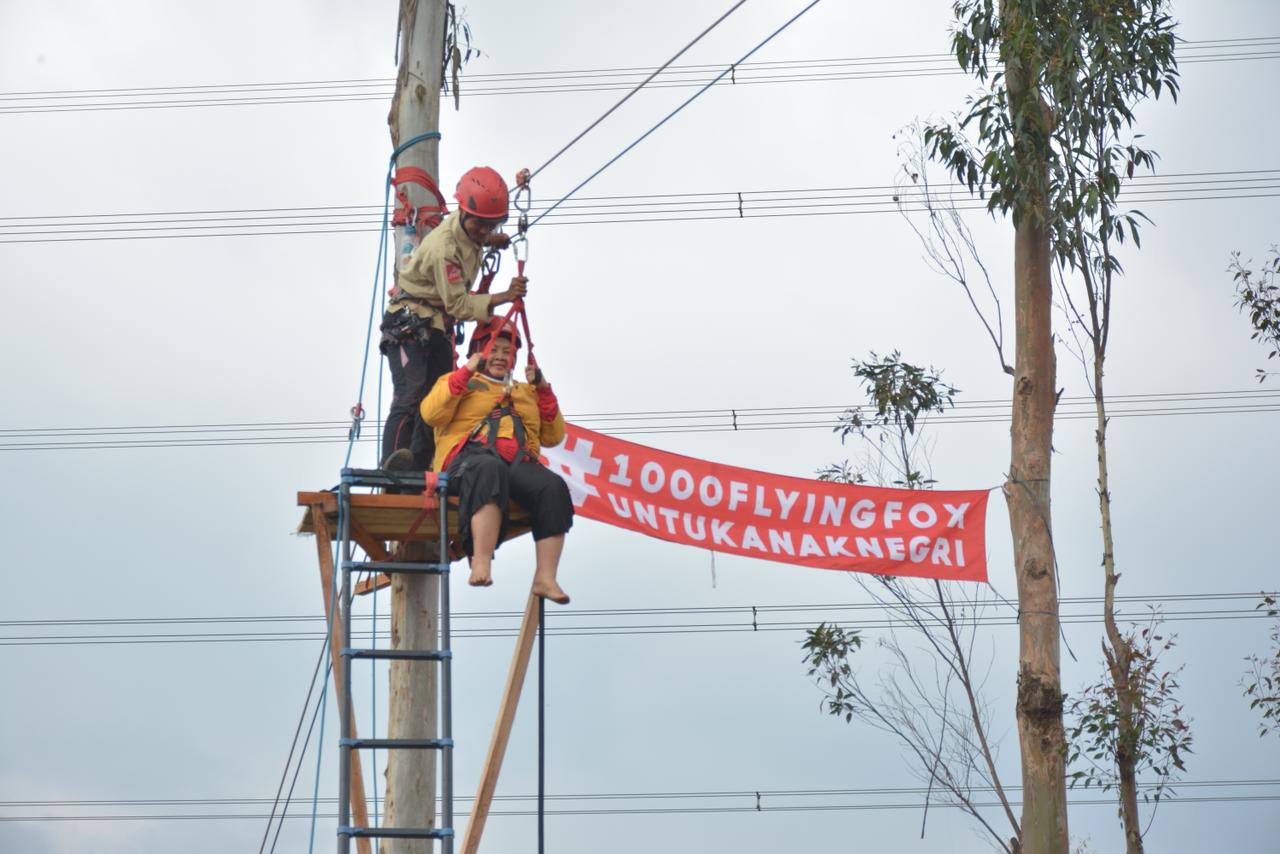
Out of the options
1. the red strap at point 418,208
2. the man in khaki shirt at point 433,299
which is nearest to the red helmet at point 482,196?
the man in khaki shirt at point 433,299

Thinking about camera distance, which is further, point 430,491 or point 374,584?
point 374,584

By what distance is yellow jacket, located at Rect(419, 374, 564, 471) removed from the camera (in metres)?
7.58

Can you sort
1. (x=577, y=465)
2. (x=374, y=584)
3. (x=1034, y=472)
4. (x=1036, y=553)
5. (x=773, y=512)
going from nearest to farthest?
(x=374, y=584), (x=577, y=465), (x=773, y=512), (x=1036, y=553), (x=1034, y=472)

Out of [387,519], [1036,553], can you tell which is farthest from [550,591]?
[1036,553]

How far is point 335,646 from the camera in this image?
7395mm

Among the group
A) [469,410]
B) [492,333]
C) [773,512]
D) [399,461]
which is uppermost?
[492,333]

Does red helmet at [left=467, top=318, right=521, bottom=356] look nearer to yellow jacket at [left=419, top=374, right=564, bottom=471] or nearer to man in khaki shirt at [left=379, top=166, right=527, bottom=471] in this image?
man in khaki shirt at [left=379, top=166, right=527, bottom=471]

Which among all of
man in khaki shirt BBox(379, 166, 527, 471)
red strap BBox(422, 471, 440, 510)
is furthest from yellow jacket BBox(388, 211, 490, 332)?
red strap BBox(422, 471, 440, 510)

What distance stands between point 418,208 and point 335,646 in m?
2.36

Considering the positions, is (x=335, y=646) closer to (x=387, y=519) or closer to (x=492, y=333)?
(x=387, y=519)

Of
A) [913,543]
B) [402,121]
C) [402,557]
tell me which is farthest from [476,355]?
[913,543]

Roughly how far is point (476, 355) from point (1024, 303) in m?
5.96

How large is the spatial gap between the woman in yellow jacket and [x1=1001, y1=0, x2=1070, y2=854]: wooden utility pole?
5.22 metres

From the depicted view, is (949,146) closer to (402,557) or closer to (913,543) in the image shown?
(913,543)
